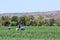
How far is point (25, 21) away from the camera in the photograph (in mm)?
52094

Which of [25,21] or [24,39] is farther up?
[24,39]

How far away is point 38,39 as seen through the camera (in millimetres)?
18516

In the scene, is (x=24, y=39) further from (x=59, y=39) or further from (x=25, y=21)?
(x=25, y=21)

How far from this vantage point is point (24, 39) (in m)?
18.4

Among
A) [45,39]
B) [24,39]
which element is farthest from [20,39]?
[45,39]

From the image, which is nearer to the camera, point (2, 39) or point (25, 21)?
point (2, 39)

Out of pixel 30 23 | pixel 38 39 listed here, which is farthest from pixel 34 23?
pixel 38 39

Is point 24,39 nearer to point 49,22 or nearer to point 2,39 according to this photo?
point 2,39

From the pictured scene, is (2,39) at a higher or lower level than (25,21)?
higher

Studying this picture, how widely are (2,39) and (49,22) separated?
3554 cm

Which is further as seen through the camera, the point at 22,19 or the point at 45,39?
the point at 22,19

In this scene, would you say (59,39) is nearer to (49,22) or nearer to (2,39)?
(2,39)

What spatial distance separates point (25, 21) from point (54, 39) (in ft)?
111

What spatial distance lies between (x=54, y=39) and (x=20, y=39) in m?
2.24
